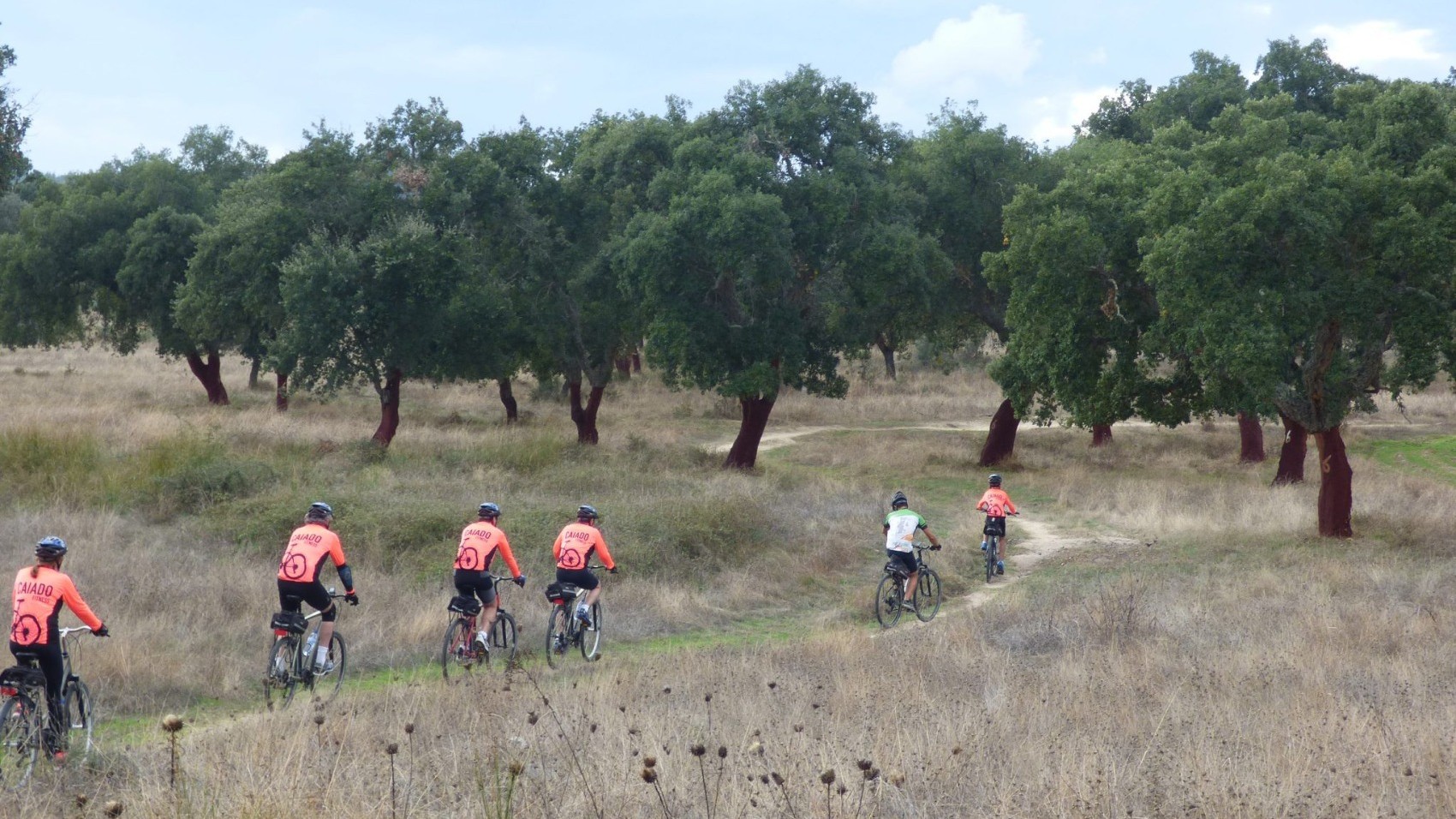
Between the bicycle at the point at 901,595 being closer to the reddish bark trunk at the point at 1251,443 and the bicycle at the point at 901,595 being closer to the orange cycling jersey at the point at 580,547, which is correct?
the orange cycling jersey at the point at 580,547

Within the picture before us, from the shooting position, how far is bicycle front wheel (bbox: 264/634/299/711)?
10141 millimetres

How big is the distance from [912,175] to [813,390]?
6225 millimetres

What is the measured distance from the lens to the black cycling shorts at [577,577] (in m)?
12.1

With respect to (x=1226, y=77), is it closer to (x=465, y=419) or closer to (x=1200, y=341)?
(x=1200, y=341)

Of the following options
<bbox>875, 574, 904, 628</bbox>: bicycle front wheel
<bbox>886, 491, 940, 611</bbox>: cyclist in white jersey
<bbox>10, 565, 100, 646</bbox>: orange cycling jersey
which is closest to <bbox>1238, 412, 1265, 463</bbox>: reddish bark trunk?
<bbox>886, 491, 940, 611</bbox>: cyclist in white jersey

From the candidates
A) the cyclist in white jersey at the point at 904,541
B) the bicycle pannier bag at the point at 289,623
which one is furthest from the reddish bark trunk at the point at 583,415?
the bicycle pannier bag at the point at 289,623

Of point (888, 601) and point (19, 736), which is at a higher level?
point (19, 736)

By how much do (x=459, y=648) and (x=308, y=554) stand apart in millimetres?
1843

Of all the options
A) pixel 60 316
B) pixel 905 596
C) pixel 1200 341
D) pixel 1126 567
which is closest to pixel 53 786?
pixel 905 596

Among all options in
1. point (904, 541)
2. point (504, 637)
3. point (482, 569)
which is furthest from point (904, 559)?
point (482, 569)

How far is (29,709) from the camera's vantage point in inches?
310

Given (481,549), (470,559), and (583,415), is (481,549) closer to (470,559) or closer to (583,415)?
(470,559)

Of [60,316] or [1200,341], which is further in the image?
[60,316]

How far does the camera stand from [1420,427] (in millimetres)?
42688
